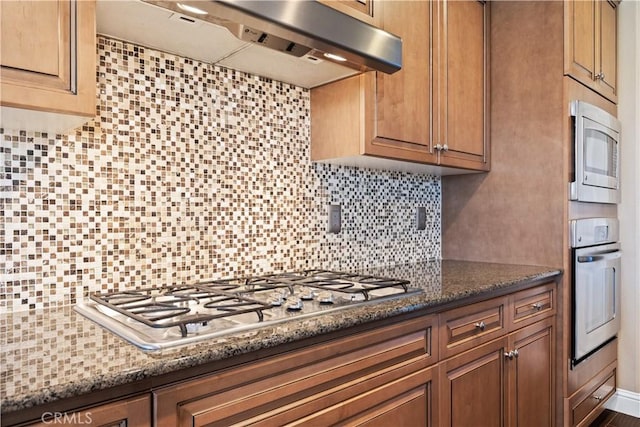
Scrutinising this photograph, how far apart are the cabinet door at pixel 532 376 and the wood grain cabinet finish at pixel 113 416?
4.71 ft

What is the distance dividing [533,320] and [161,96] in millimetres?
1732

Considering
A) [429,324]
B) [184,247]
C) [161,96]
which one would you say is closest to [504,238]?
[429,324]

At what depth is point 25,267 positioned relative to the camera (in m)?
1.16

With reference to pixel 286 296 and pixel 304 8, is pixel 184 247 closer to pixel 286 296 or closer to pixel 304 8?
pixel 286 296

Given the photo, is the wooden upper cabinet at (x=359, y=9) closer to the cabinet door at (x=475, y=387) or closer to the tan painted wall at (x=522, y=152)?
the tan painted wall at (x=522, y=152)

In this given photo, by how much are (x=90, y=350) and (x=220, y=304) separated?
372 mm

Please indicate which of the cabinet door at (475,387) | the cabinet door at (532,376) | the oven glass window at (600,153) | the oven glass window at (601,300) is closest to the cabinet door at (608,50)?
the oven glass window at (600,153)

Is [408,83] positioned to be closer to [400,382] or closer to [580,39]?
[580,39]

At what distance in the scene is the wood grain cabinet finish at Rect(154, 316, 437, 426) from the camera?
83cm

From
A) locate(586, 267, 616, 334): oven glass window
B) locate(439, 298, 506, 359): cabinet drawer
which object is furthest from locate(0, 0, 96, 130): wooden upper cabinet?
locate(586, 267, 616, 334): oven glass window

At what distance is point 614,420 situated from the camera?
97.2 inches

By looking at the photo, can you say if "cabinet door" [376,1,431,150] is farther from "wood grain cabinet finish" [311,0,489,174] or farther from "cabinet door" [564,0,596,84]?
"cabinet door" [564,0,596,84]

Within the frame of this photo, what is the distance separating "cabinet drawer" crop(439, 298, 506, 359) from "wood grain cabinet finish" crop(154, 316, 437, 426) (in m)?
0.07

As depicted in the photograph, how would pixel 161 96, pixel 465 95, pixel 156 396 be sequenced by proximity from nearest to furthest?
pixel 156 396
pixel 161 96
pixel 465 95
